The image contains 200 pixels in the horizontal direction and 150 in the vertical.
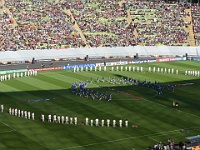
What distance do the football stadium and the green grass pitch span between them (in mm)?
127

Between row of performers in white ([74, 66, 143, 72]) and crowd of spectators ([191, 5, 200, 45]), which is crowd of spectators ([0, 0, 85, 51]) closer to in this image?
row of performers in white ([74, 66, 143, 72])

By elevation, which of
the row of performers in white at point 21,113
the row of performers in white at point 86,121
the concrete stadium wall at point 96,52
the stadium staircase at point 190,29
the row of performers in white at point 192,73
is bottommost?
the row of performers in white at point 86,121

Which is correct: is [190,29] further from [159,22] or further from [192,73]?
[192,73]

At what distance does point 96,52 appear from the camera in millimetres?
128250

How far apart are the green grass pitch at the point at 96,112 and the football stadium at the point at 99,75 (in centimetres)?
13

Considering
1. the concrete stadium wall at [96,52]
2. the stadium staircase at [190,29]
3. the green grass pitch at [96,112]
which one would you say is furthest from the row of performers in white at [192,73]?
the stadium staircase at [190,29]

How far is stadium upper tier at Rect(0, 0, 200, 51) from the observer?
425 feet

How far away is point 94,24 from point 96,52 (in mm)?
17022

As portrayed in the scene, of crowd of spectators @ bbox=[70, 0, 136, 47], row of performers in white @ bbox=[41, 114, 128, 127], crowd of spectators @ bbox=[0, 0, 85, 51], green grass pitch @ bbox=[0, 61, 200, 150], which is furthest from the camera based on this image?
crowd of spectators @ bbox=[70, 0, 136, 47]

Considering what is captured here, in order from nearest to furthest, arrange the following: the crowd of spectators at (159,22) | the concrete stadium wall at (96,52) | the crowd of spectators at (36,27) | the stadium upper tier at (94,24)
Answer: the concrete stadium wall at (96,52) < the crowd of spectators at (36,27) < the stadium upper tier at (94,24) < the crowd of spectators at (159,22)

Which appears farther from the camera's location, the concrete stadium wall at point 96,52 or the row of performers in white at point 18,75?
the concrete stadium wall at point 96,52

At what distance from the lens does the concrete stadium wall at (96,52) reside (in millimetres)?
116150

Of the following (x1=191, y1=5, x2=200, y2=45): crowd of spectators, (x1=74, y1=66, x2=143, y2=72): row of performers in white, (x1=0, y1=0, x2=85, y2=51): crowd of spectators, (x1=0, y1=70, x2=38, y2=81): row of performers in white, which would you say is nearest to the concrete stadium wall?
(x1=0, y1=0, x2=85, y2=51): crowd of spectators

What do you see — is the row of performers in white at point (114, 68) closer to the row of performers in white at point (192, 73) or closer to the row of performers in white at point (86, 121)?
the row of performers in white at point (192, 73)
